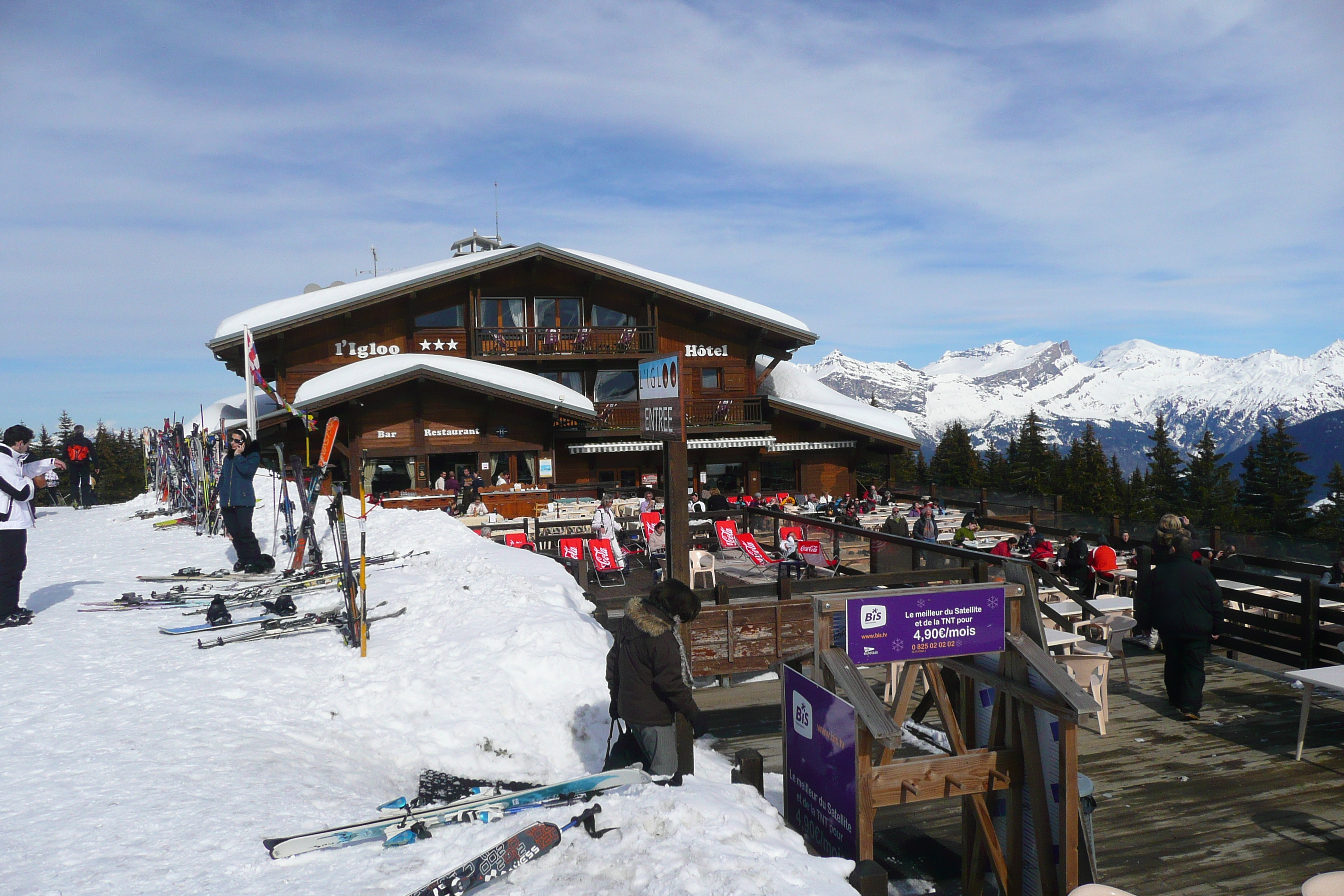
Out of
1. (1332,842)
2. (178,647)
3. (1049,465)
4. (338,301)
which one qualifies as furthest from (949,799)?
(1049,465)

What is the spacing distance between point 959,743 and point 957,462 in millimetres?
65236

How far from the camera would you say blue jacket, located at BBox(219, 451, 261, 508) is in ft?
33.6

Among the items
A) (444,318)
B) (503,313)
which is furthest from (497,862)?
(503,313)

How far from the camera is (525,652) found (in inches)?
293

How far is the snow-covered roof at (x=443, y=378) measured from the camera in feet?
67.5

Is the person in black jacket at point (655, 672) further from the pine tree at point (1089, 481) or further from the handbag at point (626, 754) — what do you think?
the pine tree at point (1089, 481)

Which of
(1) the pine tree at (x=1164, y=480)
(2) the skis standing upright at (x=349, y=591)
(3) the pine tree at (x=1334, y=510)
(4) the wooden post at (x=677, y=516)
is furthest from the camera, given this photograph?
(1) the pine tree at (x=1164, y=480)

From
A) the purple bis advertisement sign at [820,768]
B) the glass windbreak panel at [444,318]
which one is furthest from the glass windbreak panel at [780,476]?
the purple bis advertisement sign at [820,768]

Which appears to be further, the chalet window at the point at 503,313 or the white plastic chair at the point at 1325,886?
the chalet window at the point at 503,313

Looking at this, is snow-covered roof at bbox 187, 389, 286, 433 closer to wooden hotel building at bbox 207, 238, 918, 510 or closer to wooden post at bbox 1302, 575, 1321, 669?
wooden hotel building at bbox 207, 238, 918, 510

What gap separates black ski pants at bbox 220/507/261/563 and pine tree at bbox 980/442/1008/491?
192ft

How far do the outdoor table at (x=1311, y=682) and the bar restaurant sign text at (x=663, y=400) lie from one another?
4985 millimetres

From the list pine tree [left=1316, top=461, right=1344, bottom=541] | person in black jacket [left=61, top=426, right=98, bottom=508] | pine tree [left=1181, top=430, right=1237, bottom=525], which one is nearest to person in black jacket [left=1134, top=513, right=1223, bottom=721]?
person in black jacket [left=61, top=426, right=98, bottom=508]

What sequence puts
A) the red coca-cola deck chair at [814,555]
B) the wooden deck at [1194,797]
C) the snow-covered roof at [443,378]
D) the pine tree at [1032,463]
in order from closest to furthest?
the wooden deck at [1194,797], the red coca-cola deck chair at [814,555], the snow-covered roof at [443,378], the pine tree at [1032,463]
